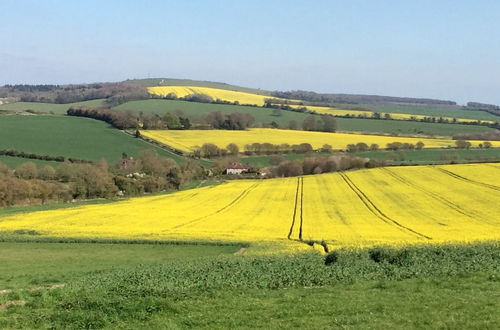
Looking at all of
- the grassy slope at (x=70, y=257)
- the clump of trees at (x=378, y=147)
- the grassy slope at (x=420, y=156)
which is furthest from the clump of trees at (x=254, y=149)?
the grassy slope at (x=70, y=257)

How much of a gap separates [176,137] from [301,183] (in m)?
47.9

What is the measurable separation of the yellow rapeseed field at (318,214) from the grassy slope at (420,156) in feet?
57.8

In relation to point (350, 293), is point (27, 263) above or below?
below

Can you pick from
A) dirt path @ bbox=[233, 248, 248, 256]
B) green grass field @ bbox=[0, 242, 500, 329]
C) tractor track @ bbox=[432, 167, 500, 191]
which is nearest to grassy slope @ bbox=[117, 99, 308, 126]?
tractor track @ bbox=[432, 167, 500, 191]

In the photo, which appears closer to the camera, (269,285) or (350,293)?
(350,293)

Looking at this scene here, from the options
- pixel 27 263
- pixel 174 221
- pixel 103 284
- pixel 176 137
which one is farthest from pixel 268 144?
pixel 103 284

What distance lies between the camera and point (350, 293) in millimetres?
14609

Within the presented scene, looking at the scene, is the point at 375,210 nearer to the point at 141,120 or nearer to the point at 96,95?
the point at 141,120

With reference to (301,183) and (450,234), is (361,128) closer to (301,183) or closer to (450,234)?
(301,183)

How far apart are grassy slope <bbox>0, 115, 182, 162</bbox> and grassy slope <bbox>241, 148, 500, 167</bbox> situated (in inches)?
638

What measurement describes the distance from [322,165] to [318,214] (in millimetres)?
44707

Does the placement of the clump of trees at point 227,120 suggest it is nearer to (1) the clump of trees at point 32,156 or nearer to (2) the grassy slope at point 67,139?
(2) the grassy slope at point 67,139

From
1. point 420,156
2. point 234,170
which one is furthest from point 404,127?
point 234,170

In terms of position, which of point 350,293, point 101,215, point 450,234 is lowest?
point 101,215
